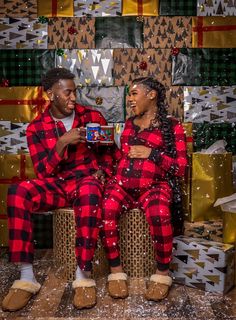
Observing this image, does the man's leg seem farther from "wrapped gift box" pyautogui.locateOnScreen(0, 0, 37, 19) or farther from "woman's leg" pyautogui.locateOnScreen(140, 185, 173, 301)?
"wrapped gift box" pyautogui.locateOnScreen(0, 0, 37, 19)

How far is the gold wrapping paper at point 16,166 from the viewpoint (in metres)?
4.17

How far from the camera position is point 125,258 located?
3.37m

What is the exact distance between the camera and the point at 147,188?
3279 millimetres

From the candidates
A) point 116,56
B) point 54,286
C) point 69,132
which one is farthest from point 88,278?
point 116,56

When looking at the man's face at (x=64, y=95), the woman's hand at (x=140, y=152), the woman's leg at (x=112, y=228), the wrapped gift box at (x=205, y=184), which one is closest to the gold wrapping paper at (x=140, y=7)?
the man's face at (x=64, y=95)

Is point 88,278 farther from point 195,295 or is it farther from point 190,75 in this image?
point 190,75

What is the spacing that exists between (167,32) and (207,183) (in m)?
1.32

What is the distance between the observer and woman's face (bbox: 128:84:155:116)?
340 centimetres

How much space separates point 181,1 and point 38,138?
1684mm

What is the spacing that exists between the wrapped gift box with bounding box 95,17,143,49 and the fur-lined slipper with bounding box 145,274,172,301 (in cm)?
200

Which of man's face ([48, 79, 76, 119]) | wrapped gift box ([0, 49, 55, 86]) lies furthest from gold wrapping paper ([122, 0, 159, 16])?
man's face ([48, 79, 76, 119])

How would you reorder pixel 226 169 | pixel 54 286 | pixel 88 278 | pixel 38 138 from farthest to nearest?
pixel 226 169, pixel 38 138, pixel 54 286, pixel 88 278

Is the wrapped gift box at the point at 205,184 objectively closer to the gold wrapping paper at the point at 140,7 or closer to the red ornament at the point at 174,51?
the red ornament at the point at 174,51

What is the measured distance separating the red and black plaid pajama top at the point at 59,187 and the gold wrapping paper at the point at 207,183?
2.10 feet
